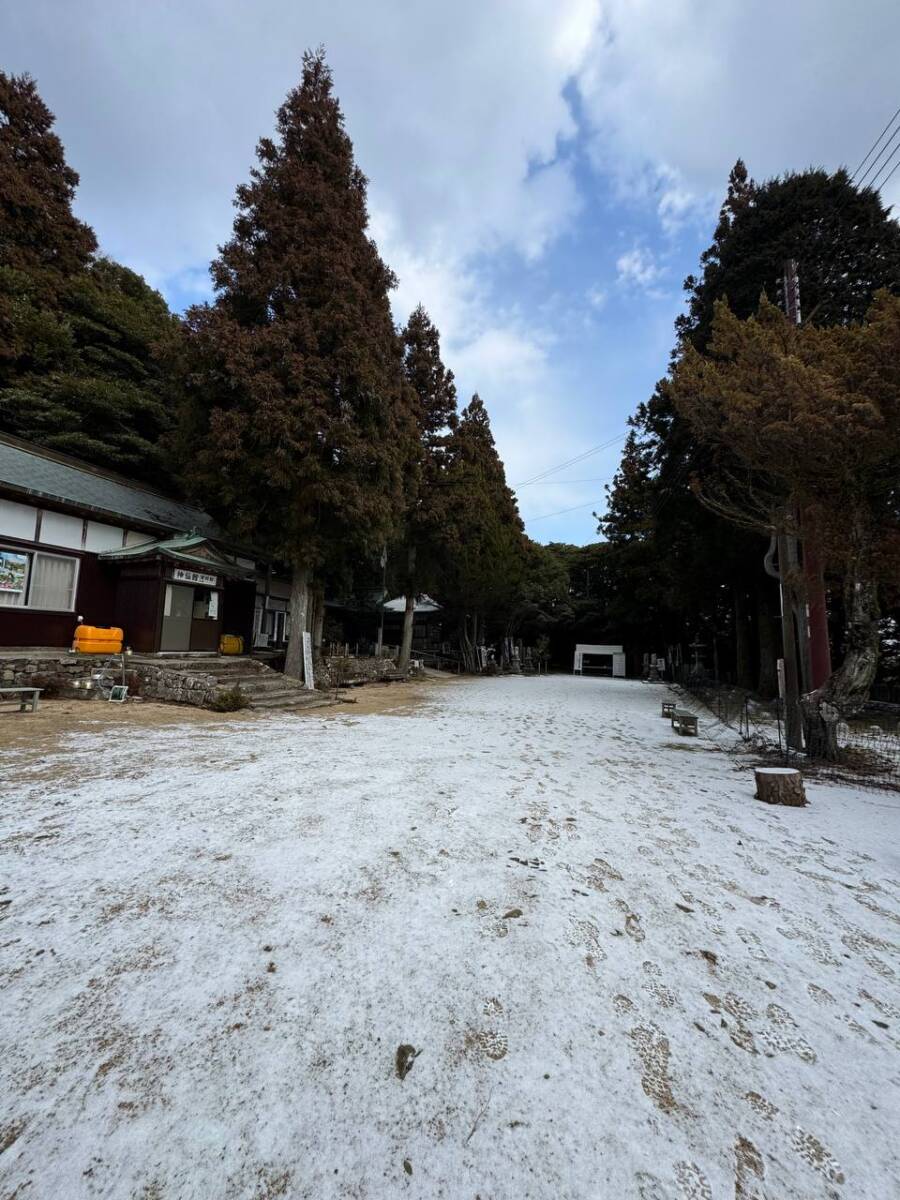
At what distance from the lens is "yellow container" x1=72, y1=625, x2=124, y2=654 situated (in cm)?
1026

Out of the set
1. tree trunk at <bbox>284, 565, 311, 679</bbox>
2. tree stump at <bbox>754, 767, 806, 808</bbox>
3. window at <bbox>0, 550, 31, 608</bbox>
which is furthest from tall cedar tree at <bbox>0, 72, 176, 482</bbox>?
tree stump at <bbox>754, 767, 806, 808</bbox>

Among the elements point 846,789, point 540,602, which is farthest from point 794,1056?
point 540,602

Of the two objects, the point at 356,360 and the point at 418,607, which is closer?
the point at 356,360

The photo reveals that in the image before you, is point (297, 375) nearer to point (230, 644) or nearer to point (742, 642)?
point (230, 644)

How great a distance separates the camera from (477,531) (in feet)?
65.7

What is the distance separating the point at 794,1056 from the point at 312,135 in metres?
19.3

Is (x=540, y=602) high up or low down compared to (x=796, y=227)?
down

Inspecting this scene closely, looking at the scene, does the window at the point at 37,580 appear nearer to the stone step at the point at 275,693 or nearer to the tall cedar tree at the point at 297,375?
the tall cedar tree at the point at 297,375

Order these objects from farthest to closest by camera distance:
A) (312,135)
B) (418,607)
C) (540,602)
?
(540,602) < (418,607) < (312,135)

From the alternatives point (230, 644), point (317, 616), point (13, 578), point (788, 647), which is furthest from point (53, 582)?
point (788, 647)

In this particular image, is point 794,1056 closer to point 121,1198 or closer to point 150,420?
point 121,1198

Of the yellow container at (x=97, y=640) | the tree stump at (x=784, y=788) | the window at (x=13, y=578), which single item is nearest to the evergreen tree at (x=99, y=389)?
the window at (x=13, y=578)

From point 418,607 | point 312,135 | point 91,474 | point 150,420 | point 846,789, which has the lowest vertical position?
point 846,789

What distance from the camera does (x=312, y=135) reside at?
13414 millimetres
